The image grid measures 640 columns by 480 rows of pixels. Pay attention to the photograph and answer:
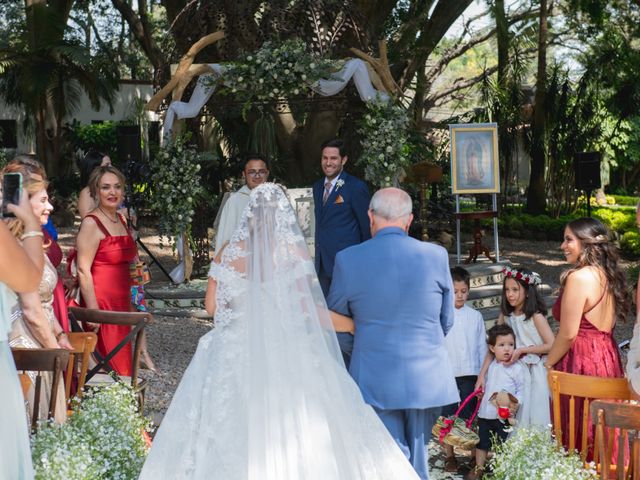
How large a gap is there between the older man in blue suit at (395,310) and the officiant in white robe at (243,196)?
3701 mm

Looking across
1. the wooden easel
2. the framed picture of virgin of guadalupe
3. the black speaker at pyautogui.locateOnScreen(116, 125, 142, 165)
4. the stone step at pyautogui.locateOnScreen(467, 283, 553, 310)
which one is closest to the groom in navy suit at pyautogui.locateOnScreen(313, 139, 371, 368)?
the stone step at pyautogui.locateOnScreen(467, 283, 553, 310)

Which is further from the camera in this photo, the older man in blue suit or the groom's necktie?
the groom's necktie

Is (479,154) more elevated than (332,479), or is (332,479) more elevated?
(479,154)

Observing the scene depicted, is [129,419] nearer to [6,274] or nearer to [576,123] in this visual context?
[6,274]

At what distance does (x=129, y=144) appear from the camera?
14703 millimetres

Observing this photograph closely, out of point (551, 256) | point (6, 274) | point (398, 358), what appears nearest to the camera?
point (6, 274)

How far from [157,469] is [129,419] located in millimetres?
777

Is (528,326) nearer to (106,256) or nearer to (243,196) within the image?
(106,256)

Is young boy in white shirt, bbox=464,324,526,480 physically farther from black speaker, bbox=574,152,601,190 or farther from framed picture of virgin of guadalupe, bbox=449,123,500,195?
black speaker, bbox=574,152,601,190

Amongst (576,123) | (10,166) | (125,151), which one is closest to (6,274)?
(10,166)

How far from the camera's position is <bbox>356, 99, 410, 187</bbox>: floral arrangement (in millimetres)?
10859

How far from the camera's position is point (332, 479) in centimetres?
380

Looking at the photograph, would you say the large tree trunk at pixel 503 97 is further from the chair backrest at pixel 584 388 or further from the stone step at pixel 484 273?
the chair backrest at pixel 584 388

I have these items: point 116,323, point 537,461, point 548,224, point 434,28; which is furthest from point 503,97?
point 537,461
